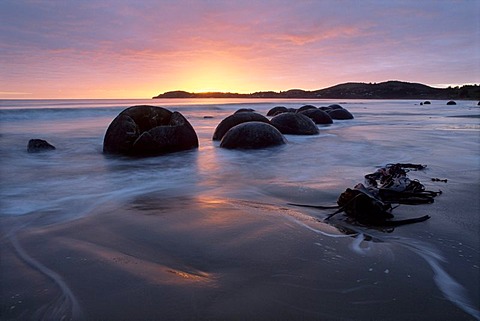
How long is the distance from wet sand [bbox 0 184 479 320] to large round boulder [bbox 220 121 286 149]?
4902 millimetres

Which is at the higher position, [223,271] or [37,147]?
[37,147]

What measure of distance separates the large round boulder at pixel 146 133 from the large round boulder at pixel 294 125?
4.02 meters

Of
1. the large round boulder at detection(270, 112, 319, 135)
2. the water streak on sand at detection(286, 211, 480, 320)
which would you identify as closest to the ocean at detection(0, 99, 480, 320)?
the water streak on sand at detection(286, 211, 480, 320)

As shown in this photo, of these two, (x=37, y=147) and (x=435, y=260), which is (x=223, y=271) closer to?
(x=435, y=260)

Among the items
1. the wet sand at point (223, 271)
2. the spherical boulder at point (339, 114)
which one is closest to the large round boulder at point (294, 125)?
the wet sand at point (223, 271)

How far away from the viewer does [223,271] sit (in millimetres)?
2260

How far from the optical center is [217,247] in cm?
→ 262

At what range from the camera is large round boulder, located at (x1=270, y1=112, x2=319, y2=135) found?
37.2 feet

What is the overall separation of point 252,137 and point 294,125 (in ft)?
11.5

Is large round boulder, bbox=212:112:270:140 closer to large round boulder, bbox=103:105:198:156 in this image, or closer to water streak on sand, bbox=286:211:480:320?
large round boulder, bbox=103:105:198:156

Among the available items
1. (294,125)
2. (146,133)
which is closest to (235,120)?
(294,125)

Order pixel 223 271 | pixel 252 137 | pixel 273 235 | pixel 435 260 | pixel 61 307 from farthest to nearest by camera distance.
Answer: pixel 252 137
pixel 273 235
pixel 435 260
pixel 223 271
pixel 61 307

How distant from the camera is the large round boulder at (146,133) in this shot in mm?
7602

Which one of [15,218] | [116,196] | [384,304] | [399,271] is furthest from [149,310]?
[116,196]
